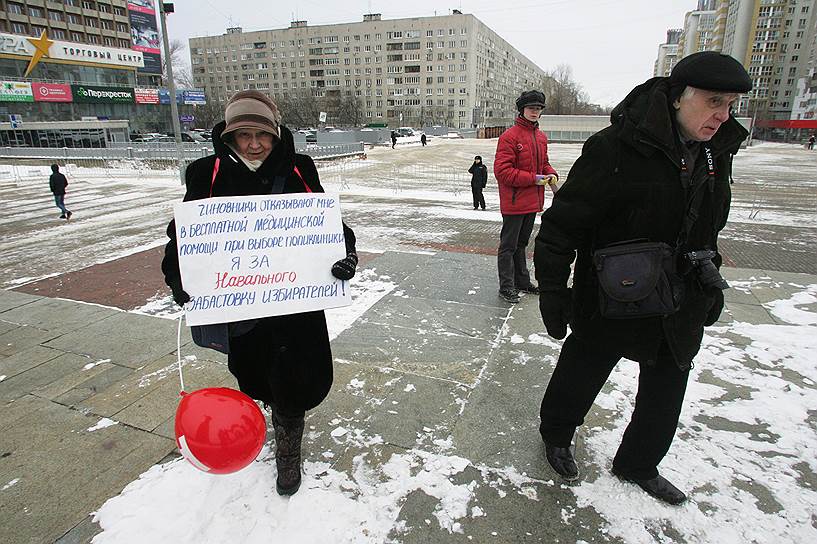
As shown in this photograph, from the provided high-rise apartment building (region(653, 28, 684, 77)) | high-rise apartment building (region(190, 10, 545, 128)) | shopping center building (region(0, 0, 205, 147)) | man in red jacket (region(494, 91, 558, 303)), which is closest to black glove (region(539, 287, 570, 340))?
man in red jacket (region(494, 91, 558, 303))

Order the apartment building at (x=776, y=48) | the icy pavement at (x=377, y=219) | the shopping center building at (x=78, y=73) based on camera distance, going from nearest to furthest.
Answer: the icy pavement at (x=377, y=219), the shopping center building at (x=78, y=73), the apartment building at (x=776, y=48)

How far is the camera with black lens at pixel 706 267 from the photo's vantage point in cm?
193

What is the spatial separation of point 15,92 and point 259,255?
6881 centimetres

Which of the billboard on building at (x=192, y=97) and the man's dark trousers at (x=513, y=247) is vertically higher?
the billboard on building at (x=192, y=97)

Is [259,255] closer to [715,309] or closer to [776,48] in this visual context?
[715,309]

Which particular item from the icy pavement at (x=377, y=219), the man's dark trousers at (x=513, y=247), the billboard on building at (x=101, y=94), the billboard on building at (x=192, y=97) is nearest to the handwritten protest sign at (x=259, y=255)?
the man's dark trousers at (x=513, y=247)

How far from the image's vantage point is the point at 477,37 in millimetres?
105062

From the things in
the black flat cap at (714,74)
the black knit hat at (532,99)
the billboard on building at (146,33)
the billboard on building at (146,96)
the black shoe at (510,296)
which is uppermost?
the billboard on building at (146,33)

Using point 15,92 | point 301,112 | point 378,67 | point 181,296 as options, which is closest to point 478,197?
point 181,296

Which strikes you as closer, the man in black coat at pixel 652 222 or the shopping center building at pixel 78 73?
the man in black coat at pixel 652 222

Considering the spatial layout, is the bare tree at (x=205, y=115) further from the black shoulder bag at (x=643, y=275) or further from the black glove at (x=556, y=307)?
the black shoulder bag at (x=643, y=275)

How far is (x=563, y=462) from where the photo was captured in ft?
8.14

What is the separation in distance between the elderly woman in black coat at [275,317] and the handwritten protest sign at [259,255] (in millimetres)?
79

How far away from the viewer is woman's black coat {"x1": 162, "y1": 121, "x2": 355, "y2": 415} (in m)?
2.17
